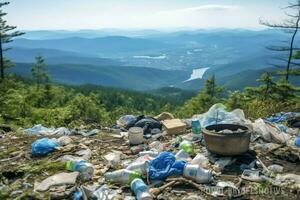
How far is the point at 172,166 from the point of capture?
521 centimetres

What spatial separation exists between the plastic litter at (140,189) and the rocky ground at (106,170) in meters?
0.13

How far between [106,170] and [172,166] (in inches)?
44.8

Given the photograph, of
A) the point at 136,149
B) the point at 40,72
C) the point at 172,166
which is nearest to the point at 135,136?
the point at 136,149

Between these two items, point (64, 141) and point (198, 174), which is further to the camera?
point (64, 141)

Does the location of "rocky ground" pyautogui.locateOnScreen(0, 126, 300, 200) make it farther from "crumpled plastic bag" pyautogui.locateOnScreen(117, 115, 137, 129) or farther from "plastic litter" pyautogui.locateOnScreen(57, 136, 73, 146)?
"crumpled plastic bag" pyautogui.locateOnScreen(117, 115, 137, 129)

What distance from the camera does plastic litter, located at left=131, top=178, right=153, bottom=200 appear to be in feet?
14.2

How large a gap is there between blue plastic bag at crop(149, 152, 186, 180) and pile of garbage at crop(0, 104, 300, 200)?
15 millimetres

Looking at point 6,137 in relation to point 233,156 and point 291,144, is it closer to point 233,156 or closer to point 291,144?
point 233,156

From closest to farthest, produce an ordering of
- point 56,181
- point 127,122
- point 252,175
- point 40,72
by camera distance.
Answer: point 56,181 < point 252,175 < point 127,122 < point 40,72

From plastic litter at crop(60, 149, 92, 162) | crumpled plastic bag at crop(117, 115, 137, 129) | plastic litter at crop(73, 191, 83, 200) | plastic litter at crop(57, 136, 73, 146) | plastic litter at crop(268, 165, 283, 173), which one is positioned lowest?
crumpled plastic bag at crop(117, 115, 137, 129)

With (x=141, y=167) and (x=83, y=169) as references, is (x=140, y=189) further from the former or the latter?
(x=83, y=169)

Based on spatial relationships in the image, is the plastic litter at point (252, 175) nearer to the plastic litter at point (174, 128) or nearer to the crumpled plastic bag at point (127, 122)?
the plastic litter at point (174, 128)

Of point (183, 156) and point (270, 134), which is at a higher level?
point (270, 134)

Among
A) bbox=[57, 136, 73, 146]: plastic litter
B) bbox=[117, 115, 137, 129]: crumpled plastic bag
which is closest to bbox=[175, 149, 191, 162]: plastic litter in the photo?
bbox=[57, 136, 73, 146]: plastic litter
